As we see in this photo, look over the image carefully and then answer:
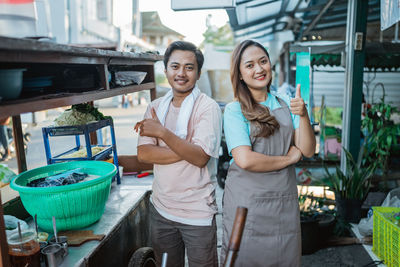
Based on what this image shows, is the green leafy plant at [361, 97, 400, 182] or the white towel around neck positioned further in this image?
the green leafy plant at [361, 97, 400, 182]

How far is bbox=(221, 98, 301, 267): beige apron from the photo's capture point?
80.9 inches

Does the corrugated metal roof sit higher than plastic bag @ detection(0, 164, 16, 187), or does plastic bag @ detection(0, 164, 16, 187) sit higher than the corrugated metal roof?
the corrugated metal roof

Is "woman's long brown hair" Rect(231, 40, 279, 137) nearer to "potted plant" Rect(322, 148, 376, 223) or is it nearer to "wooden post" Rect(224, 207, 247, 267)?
"wooden post" Rect(224, 207, 247, 267)

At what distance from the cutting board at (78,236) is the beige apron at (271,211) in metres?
0.94

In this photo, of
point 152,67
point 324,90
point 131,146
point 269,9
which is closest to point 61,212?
point 152,67

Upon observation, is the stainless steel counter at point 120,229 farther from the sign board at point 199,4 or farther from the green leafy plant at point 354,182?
the green leafy plant at point 354,182

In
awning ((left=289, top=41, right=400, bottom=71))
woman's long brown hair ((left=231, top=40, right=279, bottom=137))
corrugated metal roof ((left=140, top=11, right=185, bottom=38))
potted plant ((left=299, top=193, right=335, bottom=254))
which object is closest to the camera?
woman's long brown hair ((left=231, top=40, right=279, bottom=137))

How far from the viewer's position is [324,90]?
13055 millimetres

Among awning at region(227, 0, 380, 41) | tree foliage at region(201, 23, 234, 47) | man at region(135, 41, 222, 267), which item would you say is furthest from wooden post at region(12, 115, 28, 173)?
tree foliage at region(201, 23, 234, 47)

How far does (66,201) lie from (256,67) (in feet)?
4.76

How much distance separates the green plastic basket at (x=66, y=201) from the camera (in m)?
1.96

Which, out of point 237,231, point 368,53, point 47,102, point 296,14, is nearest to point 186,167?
point 47,102

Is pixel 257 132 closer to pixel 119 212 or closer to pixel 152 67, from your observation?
pixel 119 212

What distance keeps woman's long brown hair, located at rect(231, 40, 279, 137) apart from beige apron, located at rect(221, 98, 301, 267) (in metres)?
0.07
